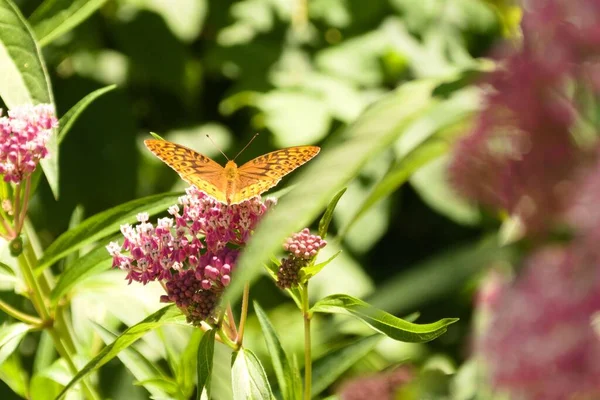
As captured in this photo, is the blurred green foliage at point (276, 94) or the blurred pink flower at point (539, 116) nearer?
the blurred pink flower at point (539, 116)

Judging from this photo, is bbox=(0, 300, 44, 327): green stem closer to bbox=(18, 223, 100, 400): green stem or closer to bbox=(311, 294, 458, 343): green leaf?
bbox=(18, 223, 100, 400): green stem

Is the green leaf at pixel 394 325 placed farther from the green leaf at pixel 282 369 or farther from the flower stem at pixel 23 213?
the flower stem at pixel 23 213

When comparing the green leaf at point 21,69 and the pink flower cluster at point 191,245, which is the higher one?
the green leaf at point 21,69

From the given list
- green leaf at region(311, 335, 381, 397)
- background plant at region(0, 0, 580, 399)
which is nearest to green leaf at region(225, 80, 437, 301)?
green leaf at region(311, 335, 381, 397)

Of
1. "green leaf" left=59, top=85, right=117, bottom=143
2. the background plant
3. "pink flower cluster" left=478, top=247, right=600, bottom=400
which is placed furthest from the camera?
the background plant

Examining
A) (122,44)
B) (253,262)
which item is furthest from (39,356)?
(122,44)

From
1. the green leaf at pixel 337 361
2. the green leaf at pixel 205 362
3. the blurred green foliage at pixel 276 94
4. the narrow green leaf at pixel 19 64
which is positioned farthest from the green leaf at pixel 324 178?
the blurred green foliage at pixel 276 94
